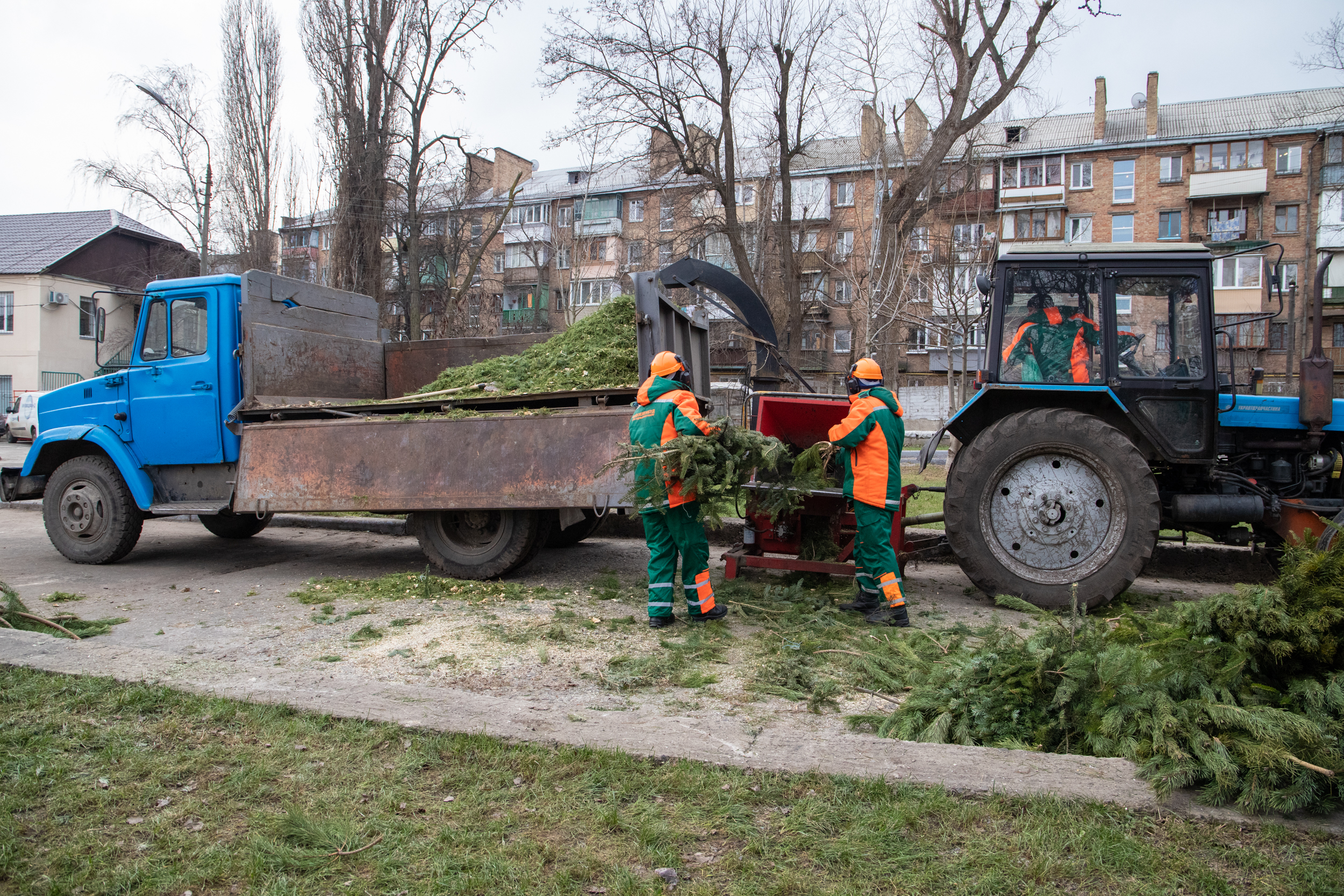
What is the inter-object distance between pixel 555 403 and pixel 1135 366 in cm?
438

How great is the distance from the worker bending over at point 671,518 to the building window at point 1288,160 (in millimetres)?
44134

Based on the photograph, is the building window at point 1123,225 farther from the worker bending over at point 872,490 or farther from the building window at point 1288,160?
the worker bending over at point 872,490

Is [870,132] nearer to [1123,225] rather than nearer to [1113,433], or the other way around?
[1113,433]

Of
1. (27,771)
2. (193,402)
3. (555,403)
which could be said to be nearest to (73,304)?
(193,402)

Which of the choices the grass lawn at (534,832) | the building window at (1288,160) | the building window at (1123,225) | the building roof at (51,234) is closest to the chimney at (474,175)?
the building roof at (51,234)

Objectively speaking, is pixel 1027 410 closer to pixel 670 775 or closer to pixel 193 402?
pixel 670 775

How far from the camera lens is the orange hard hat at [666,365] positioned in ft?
19.0

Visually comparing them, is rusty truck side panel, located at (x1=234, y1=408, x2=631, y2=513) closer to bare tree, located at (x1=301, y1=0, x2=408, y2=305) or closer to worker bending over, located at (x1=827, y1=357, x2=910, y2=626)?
worker bending over, located at (x1=827, y1=357, x2=910, y2=626)

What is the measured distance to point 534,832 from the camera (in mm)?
2807

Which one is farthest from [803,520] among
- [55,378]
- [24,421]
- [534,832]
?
[55,378]

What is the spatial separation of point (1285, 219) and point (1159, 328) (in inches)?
1664

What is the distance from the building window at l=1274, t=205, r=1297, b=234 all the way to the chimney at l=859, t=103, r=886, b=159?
27699 mm

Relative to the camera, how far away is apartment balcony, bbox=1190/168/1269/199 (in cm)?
3775

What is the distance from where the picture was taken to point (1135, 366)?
20.5 feet
